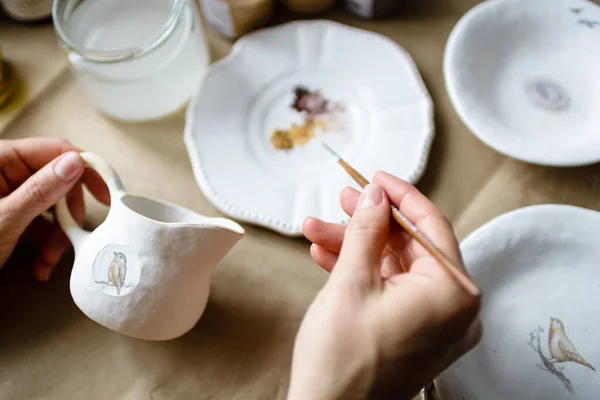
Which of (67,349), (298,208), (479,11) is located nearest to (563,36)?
(479,11)

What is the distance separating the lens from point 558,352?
0.56 metres

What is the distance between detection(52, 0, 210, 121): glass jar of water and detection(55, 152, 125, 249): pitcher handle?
0.16 metres

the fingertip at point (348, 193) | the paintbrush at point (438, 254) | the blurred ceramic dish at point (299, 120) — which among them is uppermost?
the paintbrush at point (438, 254)

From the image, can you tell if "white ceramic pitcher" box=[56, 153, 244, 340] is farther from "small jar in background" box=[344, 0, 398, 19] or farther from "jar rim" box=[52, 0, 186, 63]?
"small jar in background" box=[344, 0, 398, 19]

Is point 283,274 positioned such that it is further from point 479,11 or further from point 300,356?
point 479,11

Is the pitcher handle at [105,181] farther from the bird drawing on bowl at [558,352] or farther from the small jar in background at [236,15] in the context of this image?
the bird drawing on bowl at [558,352]

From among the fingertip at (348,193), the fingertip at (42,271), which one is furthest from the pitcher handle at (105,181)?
the fingertip at (348,193)

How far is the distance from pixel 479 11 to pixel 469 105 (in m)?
0.16

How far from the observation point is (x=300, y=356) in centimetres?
41

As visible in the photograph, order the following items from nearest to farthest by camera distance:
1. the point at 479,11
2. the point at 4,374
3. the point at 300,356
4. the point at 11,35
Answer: the point at 300,356, the point at 4,374, the point at 479,11, the point at 11,35

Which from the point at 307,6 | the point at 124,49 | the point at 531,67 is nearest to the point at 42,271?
the point at 124,49

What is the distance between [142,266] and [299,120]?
1.11 feet

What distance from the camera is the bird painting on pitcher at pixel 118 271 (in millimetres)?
491

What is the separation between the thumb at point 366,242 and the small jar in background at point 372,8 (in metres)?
0.44
